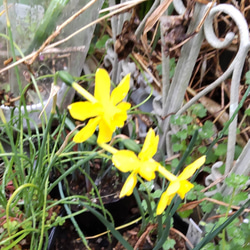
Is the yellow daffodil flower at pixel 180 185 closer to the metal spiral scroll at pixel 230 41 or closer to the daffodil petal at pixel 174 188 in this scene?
the daffodil petal at pixel 174 188

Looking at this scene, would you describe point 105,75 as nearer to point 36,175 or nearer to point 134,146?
point 134,146

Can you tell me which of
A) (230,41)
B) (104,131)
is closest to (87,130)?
(104,131)

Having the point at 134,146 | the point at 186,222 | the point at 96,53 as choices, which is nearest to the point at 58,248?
the point at 186,222

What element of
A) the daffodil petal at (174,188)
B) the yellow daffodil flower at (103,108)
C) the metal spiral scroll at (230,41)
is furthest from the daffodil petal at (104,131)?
the metal spiral scroll at (230,41)

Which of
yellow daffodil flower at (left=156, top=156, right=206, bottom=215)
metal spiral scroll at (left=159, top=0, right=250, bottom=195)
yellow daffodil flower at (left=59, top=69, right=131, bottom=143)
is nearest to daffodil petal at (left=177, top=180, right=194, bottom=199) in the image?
yellow daffodil flower at (left=156, top=156, right=206, bottom=215)

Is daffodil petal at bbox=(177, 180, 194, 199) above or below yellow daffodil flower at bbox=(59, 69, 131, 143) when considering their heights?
below

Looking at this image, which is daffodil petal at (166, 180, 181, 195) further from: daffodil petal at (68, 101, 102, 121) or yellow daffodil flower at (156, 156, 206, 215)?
daffodil petal at (68, 101, 102, 121)
